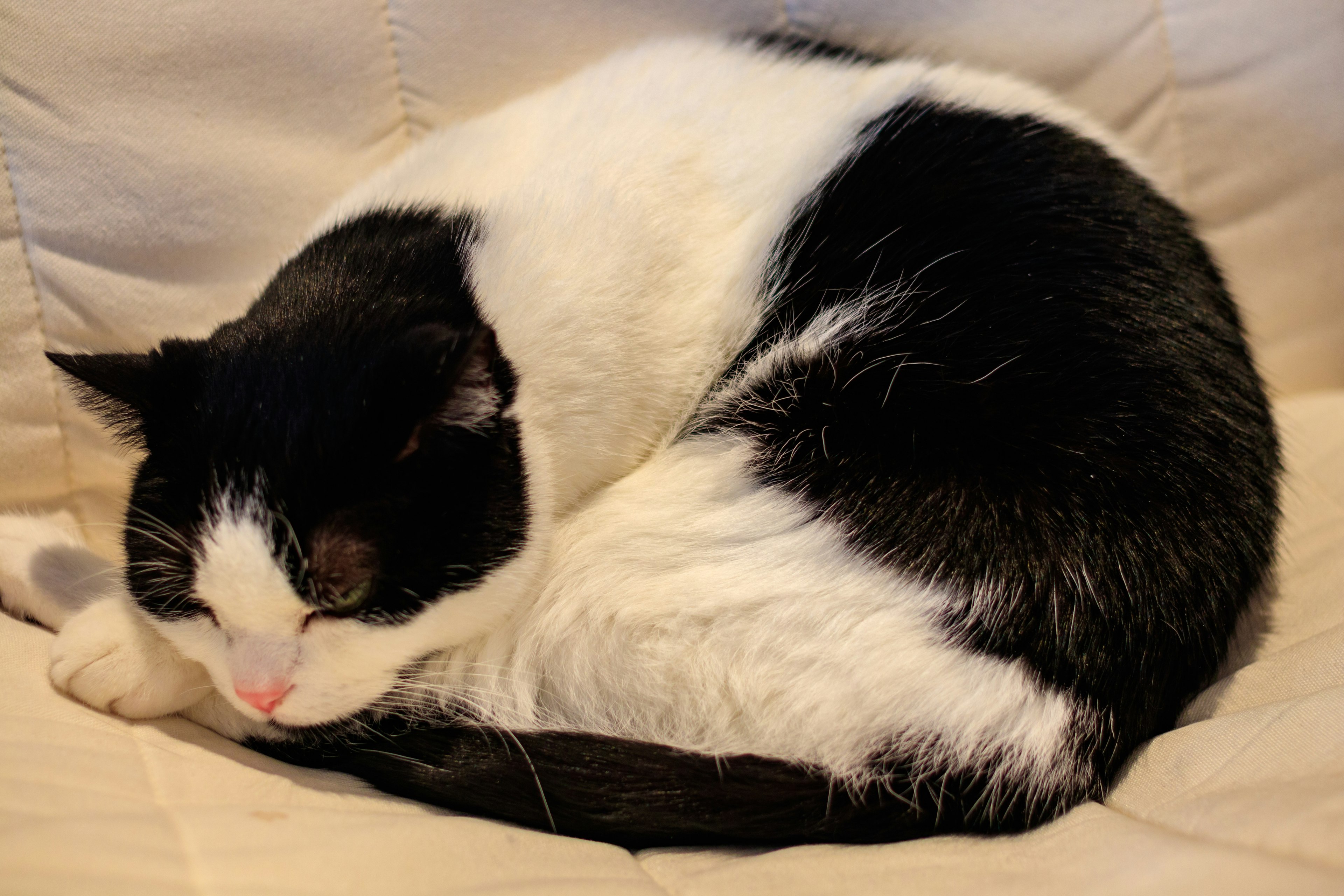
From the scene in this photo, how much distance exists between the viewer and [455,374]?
2.69 feet

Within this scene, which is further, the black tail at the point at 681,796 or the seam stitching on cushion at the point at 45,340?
the seam stitching on cushion at the point at 45,340

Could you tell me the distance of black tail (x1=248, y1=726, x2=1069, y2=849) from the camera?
2.81ft

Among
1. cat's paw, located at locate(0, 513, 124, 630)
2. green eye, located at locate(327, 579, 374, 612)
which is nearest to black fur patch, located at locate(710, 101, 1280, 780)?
green eye, located at locate(327, 579, 374, 612)

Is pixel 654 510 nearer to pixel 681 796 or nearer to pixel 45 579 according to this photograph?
pixel 681 796

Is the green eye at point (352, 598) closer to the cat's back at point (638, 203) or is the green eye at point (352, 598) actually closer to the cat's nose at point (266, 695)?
the cat's nose at point (266, 695)

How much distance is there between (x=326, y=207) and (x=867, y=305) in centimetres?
82

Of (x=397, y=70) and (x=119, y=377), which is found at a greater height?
(x=397, y=70)

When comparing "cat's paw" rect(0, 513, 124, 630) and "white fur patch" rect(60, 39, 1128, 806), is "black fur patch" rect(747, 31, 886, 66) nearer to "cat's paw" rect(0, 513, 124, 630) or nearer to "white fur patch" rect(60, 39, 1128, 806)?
"white fur patch" rect(60, 39, 1128, 806)

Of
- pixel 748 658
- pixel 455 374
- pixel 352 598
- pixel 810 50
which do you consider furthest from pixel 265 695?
pixel 810 50

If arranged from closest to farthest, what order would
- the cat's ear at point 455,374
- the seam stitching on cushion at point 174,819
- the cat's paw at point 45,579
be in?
1. the seam stitching on cushion at point 174,819
2. the cat's ear at point 455,374
3. the cat's paw at point 45,579

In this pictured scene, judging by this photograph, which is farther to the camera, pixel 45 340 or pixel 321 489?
pixel 45 340

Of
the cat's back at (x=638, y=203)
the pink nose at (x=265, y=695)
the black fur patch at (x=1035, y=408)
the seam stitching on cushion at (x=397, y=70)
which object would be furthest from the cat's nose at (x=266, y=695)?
the seam stitching on cushion at (x=397, y=70)

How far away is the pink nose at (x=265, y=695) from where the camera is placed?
2.81 feet

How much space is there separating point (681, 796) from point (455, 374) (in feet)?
1.48
